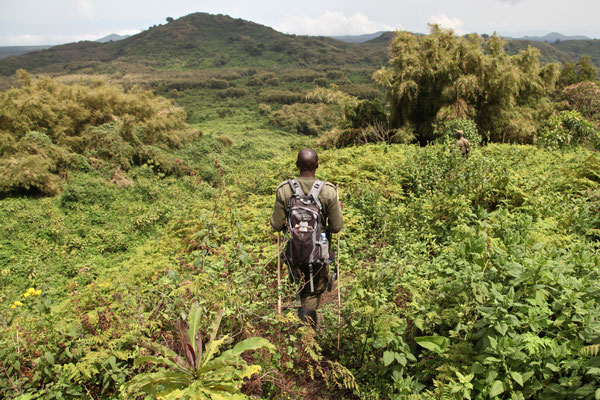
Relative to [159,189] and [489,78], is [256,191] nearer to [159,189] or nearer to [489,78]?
[159,189]

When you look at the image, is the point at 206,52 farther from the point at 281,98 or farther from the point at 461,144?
the point at 461,144

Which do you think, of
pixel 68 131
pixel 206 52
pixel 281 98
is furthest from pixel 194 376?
pixel 206 52

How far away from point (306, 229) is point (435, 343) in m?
1.27

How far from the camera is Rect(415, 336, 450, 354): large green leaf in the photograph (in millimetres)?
2244

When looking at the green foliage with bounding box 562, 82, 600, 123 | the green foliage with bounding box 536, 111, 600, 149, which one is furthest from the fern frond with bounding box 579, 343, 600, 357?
the green foliage with bounding box 562, 82, 600, 123

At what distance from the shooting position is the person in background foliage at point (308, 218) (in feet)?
9.43

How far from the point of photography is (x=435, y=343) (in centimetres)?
230

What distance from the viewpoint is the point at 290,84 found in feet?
222

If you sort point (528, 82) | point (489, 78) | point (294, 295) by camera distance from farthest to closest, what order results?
point (528, 82) < point (489, 78) < point (294, 295)

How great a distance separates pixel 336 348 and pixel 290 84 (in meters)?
69.5

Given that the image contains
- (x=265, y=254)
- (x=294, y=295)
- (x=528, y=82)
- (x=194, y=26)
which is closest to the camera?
(x=294, y=295)

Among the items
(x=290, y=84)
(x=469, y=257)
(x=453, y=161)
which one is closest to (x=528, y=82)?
(x=453, y=161)

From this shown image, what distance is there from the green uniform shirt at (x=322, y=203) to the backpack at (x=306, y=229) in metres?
0.06

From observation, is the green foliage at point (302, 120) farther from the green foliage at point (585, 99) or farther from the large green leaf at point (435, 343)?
the large green leaf at point (435, 343)
